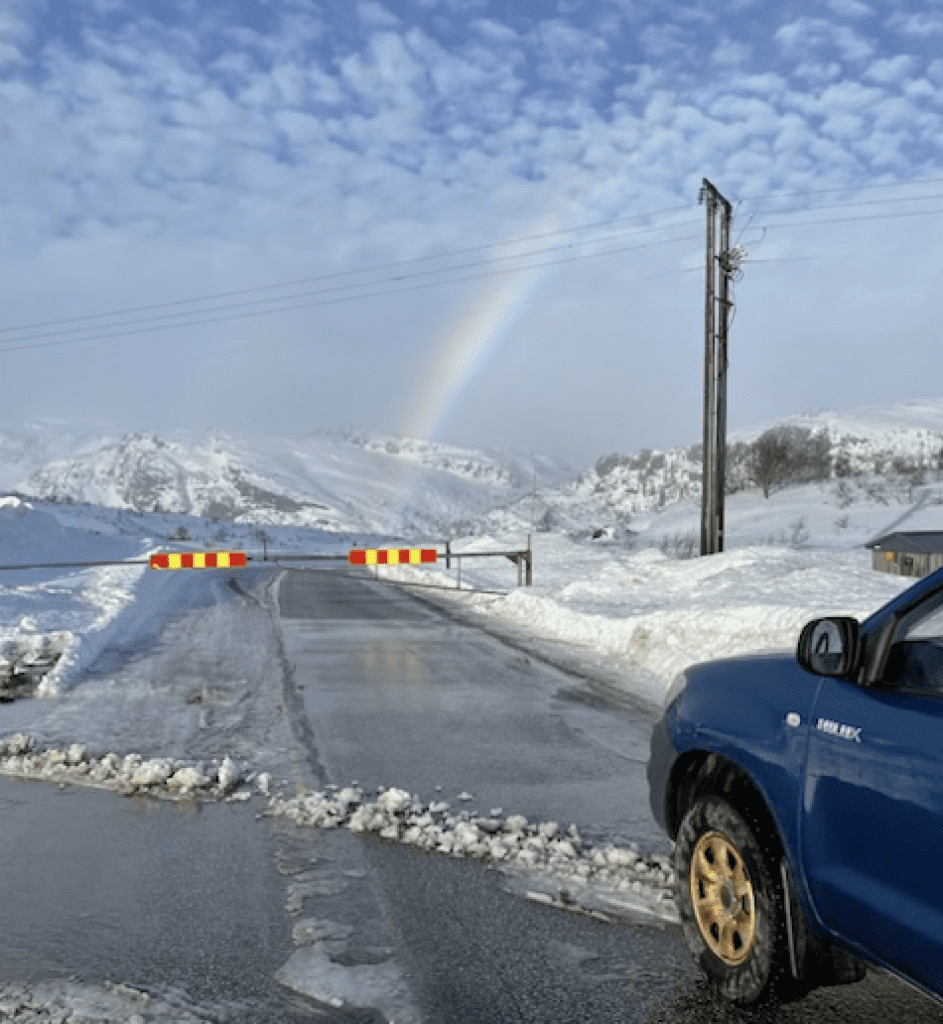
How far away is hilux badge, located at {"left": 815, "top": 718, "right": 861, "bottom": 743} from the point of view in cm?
288

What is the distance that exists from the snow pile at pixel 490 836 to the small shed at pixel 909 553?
16367 millimetres

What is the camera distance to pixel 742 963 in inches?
134

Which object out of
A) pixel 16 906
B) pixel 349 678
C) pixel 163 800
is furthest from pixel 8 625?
pixel 16 906

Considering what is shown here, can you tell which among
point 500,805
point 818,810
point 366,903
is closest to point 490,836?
point 500,805

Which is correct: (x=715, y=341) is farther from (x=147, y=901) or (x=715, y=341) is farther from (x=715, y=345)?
(x=147, y=901)

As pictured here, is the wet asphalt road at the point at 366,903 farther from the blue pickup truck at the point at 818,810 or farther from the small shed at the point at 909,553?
the small shed at the point at 909,553

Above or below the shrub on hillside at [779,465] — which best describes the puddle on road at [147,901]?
below

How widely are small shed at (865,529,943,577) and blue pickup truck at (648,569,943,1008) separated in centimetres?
1762

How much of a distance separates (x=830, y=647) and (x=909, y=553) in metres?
18.8

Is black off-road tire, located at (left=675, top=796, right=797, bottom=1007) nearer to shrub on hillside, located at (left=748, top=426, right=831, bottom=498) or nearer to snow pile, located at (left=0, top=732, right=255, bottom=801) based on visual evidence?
snow pile, located at (left=0, top=732, right=255, bottom=801)

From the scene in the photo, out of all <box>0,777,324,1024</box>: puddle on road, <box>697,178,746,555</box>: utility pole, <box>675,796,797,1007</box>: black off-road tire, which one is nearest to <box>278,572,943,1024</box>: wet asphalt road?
<box>675,796,797,1007</box>: black off-road tire

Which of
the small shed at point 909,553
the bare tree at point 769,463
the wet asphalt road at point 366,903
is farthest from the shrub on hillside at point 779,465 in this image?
the wet asphalt road at point 366,903

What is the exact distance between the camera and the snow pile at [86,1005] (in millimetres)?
3375

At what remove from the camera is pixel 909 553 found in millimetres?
20000
